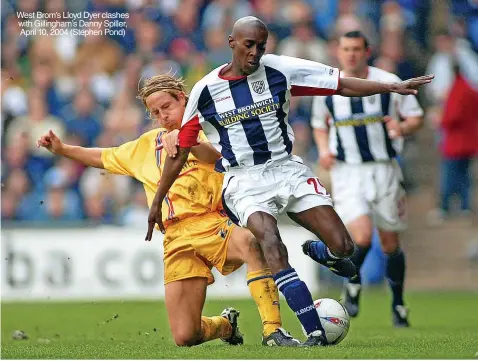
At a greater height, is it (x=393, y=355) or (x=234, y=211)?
(x=234, y=211)

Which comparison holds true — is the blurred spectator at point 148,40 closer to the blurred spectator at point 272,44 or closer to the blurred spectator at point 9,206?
the blurred spectator at point 272,44

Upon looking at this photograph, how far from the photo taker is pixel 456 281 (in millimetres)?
18172

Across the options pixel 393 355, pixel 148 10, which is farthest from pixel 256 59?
pixel 148 10

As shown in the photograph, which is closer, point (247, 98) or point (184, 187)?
point (247, 98)

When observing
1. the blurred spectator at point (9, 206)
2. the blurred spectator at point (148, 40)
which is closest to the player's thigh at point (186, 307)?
the blurred spectator at point (9, 206)

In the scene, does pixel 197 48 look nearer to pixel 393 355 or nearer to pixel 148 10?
pixel 148 10

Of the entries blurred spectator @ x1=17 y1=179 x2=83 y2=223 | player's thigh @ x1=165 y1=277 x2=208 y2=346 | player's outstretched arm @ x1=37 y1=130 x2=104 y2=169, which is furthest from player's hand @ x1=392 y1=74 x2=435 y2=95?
blurred spectator @ x1=17 y1=179 x2=83 y2=223

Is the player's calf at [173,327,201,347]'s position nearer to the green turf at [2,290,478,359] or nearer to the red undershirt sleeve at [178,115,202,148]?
the green turf at [2,290,478,359]

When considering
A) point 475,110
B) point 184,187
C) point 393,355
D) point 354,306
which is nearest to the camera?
point 393,355

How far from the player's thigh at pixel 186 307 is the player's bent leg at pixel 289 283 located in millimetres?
1184

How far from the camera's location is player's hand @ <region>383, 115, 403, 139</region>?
10.9 m

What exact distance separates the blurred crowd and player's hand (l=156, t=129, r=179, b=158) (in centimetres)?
921

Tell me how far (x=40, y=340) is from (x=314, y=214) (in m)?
3.11

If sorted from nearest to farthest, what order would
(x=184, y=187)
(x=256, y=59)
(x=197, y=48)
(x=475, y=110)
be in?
(x=256, y=59), (x=184, y=187), (x=475, y=110), (x=197, y=48)
